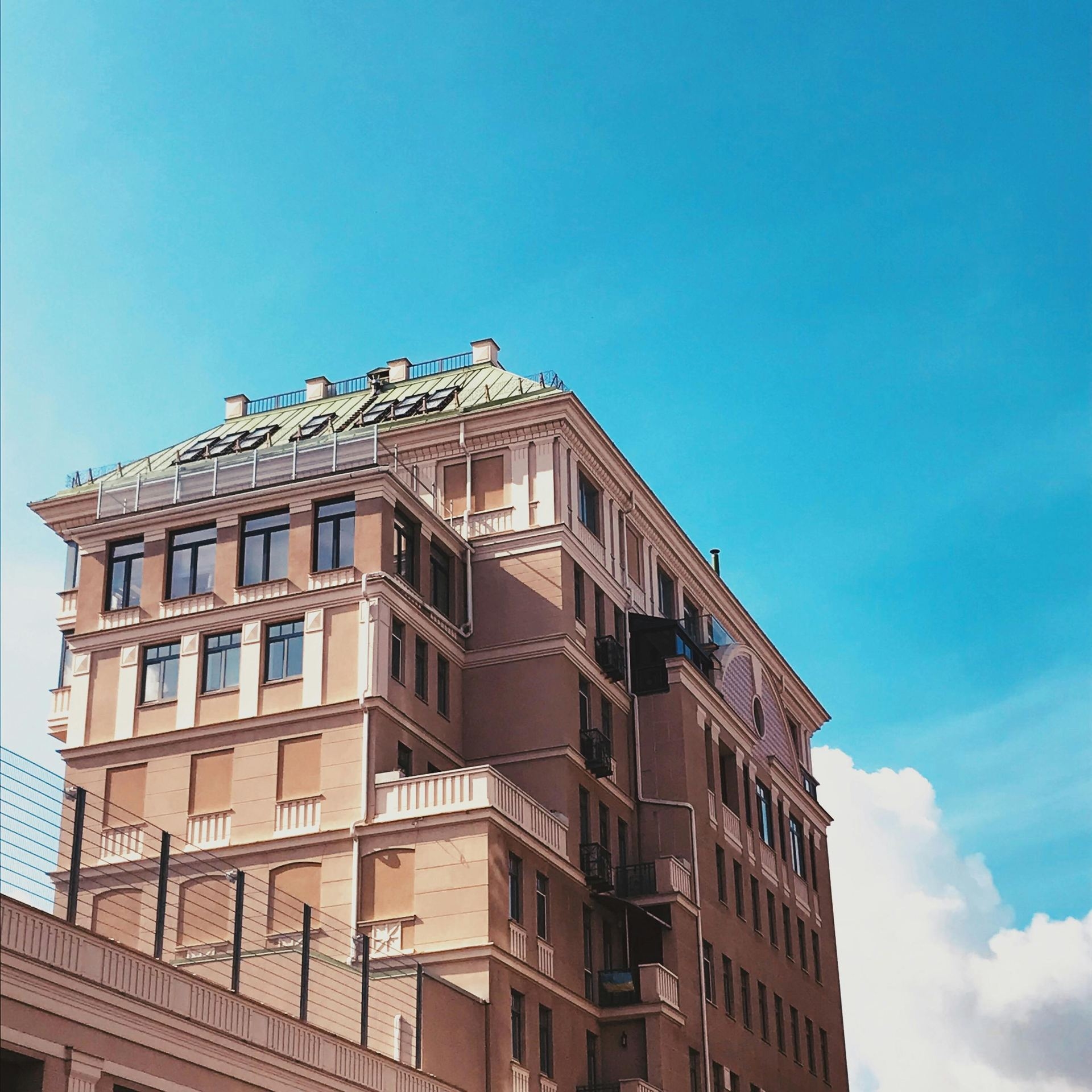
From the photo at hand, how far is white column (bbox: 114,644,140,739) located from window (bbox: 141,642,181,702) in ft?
0.85

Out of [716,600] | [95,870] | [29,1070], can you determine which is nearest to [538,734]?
[95,870]

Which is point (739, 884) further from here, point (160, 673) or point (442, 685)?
point (160, 673)

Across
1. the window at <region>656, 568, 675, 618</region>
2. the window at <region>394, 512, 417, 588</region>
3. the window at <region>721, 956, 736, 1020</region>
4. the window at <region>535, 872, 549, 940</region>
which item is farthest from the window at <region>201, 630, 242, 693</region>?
the window at <region>721, 956, 736, 1020</region>

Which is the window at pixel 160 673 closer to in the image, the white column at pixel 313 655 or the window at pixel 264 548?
the window at pixel 264 548

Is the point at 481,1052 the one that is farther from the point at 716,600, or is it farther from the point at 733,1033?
the point at 716,600

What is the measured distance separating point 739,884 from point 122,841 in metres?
22.6

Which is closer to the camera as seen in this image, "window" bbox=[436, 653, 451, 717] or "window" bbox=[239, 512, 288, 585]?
"window" bbox=[239, 512, 288, 585]

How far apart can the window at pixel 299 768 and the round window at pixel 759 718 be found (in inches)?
949

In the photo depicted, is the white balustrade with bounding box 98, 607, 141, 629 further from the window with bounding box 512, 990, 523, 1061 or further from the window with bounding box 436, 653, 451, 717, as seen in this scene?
the window with bounding box 512, 990, 523, 1061

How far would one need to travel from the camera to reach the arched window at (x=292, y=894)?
49.0 metres

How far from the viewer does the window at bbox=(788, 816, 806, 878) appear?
235 ft

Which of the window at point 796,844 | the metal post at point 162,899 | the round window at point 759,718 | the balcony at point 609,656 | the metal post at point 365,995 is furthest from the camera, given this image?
the window at point 796,844

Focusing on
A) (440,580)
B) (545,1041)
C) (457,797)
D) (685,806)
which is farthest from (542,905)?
(440,580)

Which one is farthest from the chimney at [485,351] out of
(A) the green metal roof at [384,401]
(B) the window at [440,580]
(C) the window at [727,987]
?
(C) the window at [727,987]
